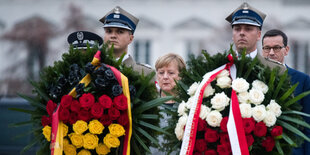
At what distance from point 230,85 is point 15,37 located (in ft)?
79.2

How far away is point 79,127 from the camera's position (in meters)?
3.87

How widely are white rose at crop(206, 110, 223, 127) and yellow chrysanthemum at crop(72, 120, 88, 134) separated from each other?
2.80 ft

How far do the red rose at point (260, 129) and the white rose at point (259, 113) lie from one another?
0.12 feet

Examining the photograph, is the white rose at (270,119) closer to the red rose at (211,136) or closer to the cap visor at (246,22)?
the red rose at (211,136)

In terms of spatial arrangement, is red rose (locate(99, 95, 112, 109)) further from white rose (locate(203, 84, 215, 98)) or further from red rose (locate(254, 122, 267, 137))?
red rose (locate(254, 122, 267, 137))

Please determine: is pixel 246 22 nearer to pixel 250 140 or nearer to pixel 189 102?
pixel 189 102

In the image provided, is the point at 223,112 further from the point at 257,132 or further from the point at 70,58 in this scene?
the point at 70,58

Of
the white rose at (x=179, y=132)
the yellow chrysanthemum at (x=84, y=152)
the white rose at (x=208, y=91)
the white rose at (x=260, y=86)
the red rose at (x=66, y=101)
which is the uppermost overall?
the white rose at (x=260, y=86)

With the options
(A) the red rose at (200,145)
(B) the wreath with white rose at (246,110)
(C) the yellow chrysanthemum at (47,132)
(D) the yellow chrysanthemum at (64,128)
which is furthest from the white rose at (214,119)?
(C) the yellow chrysanthemum at (47,132)

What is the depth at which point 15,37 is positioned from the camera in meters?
26.9

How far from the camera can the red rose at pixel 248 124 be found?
377 centimetres

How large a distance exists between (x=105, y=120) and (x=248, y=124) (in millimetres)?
992

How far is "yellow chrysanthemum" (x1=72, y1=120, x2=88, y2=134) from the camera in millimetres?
3862

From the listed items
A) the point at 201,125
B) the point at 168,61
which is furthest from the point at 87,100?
the point at 168,61
